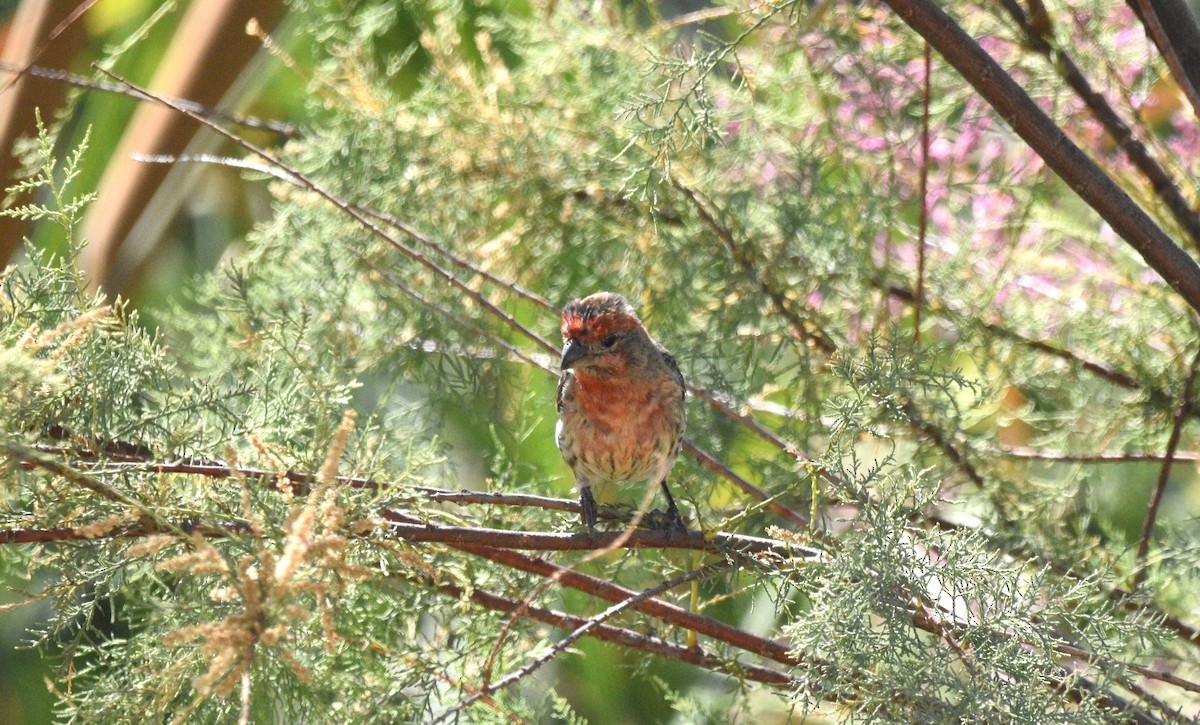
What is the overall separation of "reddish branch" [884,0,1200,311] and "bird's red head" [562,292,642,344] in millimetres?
1181

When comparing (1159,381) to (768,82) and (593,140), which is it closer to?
(768,82)

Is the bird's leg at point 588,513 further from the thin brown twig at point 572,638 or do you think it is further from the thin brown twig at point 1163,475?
the thin brown twig at point 1163,475

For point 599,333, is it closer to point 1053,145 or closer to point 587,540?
point 587,540

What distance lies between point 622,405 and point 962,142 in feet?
4.64

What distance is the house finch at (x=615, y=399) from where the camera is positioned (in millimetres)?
3008

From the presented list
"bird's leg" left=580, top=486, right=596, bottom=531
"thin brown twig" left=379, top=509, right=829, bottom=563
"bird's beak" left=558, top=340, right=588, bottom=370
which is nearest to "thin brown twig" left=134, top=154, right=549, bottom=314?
"bird's beak" left=558, top=340, right=588, bottom=370

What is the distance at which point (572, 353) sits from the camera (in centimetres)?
297

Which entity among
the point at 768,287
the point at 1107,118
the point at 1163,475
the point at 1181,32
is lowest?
the point at 1163,475

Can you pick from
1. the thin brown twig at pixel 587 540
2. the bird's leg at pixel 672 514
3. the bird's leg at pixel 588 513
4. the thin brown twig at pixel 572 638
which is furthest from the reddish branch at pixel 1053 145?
the bird's leg at pixel 672 514

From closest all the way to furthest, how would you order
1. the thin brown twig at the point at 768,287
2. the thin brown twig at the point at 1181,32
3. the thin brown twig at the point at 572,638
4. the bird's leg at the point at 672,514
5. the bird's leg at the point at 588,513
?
the thin brown twig at the point at 572,638
the thin brown twig at the point at 1181,32
the bird's leg at the point at 588,513
the thin brown twig at the point at 768,287
the bird's leg at the point at 672,514

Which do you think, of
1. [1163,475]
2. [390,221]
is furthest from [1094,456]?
[390,221]

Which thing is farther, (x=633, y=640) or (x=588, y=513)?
(x=588, y=513)

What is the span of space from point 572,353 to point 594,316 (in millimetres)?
128

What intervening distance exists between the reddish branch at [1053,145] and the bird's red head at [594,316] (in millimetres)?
1181
